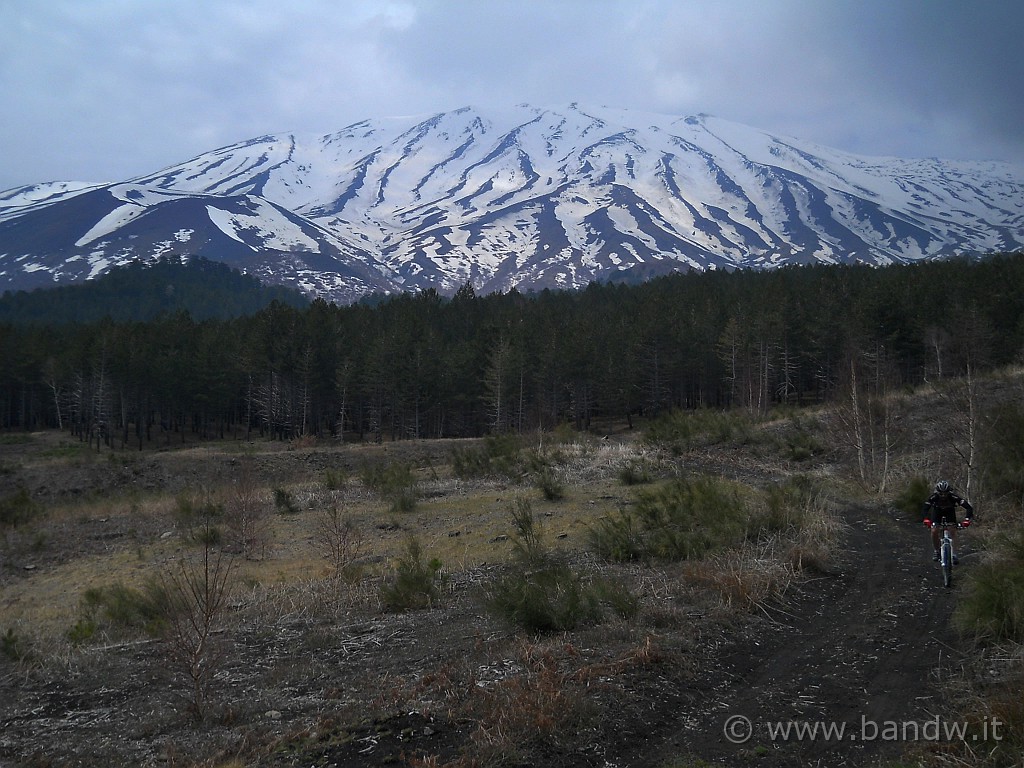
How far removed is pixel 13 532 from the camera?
19656 millimetres

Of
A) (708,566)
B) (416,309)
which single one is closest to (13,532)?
(708,566)

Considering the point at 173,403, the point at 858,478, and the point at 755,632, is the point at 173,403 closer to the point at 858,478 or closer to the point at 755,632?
the point at 858,478

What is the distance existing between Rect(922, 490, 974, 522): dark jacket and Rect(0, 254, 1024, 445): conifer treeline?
34548 millimetres

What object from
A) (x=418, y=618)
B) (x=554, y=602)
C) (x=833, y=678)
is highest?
(x=554, y=602)

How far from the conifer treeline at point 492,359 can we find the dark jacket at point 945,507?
113ft

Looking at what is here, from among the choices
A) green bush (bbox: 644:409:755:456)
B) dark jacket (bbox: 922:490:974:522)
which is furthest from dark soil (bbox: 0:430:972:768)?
green bush (bbox: 644:409:755:456)

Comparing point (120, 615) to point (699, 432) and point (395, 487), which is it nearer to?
point (395, 487)

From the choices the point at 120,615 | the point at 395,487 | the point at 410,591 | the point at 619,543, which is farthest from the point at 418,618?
the point at 395,487

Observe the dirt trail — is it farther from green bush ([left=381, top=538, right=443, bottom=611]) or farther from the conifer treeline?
the conifer treeline

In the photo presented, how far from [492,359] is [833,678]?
44.5m

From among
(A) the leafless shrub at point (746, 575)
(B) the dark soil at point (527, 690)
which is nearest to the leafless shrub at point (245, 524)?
(B) the dark soil at point (527, 690)

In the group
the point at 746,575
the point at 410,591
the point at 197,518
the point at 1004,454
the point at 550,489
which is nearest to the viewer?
the point at 746,575

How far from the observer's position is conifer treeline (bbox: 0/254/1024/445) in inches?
1860

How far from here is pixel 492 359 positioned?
163 ft
